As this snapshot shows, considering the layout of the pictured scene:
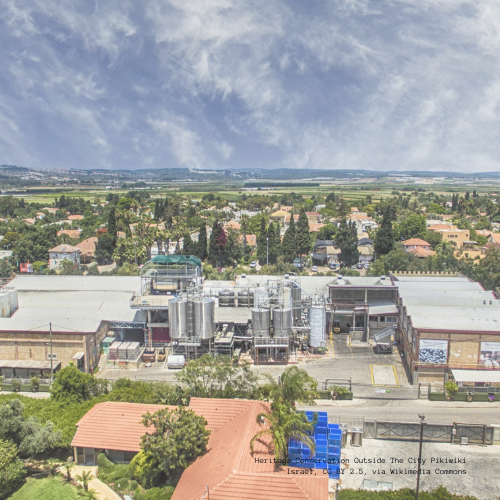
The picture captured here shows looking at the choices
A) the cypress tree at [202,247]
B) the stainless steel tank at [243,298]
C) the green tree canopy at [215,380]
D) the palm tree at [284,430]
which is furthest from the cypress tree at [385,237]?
the palm tree at [284,430]

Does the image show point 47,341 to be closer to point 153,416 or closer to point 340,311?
point 153,416

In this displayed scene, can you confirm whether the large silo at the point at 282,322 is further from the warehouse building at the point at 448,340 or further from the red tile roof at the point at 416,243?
the red tile roof at the point at 416,243

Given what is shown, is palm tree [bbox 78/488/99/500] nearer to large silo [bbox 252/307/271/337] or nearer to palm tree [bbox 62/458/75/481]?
palm tree [bbox 62/458/75/481]

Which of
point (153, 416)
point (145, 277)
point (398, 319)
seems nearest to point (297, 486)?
point (153, 416)

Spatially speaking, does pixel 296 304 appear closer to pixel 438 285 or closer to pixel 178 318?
pixel 178 318

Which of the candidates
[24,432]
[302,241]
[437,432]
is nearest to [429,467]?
[437,432]
